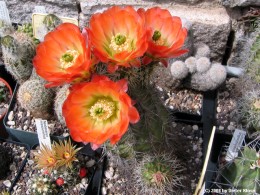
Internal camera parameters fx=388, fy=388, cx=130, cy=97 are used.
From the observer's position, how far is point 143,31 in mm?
957

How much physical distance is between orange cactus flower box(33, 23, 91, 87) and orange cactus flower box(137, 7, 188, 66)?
184 millimetres

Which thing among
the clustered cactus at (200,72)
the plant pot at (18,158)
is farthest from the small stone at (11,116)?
the clustered cactus at (200,72)

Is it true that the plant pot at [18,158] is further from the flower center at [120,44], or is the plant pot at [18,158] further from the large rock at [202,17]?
the flower center at [120,44]

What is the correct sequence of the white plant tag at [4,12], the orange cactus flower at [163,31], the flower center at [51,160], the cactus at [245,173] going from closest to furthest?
the orange cactus flower at [163,31], the cactus at [245,173], the flower center at [51,160], the white plant tag at [4,12]

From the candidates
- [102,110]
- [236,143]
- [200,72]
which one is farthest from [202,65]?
[102,110]

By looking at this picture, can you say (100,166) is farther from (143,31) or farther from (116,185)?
(143,31)

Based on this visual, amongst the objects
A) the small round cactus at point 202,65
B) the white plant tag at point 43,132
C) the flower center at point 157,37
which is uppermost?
the flower center at point 157,37

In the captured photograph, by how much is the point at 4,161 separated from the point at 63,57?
0.90m

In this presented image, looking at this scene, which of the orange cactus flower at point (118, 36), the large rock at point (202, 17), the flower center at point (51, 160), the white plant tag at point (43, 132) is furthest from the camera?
the large rock at point (202, 17)

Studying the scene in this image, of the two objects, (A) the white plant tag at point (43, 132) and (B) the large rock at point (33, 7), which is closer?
(A) the white plant tag at point (43, 132)

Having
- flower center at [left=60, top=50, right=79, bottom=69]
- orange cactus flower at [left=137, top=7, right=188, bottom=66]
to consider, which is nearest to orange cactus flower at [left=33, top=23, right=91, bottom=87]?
flower center at [left=60, top=50, right=79, bottom=69]

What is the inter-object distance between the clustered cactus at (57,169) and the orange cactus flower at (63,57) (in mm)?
566

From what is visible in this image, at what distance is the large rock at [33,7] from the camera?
6.85ft

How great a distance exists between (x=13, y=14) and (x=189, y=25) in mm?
1103
